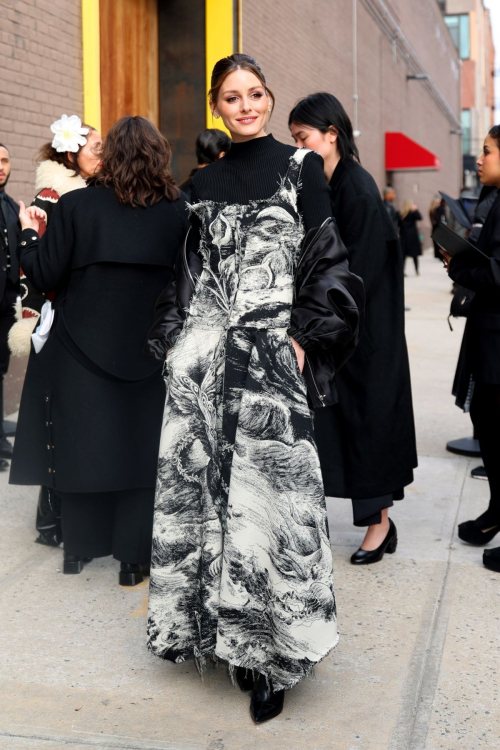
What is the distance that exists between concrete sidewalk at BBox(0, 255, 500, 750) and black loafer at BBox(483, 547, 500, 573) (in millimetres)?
50

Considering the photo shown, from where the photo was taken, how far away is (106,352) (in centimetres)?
374

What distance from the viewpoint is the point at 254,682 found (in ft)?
9.35

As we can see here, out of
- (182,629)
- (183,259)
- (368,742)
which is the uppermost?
(183,259)

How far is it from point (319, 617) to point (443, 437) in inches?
155

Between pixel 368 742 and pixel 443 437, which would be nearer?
pixel 368 742

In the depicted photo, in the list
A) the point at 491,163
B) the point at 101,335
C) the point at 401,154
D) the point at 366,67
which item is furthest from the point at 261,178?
the point at 401,154

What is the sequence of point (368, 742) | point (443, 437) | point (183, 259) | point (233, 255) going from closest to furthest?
point (368, 742)
point (233, 255)
point (183, 259)
point (443, 437)

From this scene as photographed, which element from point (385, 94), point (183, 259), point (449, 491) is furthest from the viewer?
point (385, 94)

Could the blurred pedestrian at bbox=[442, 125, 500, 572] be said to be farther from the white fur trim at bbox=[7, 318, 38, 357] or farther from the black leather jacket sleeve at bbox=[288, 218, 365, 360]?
the white fur trim at bbox=[7, 318, 38, 357]

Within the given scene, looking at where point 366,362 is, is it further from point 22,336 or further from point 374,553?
point 22,336

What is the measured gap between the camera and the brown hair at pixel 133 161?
359 cm

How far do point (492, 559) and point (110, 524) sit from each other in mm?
1669

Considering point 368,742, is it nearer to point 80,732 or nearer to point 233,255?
point 80,732

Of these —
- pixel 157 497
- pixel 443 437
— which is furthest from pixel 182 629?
pixel 443 437
